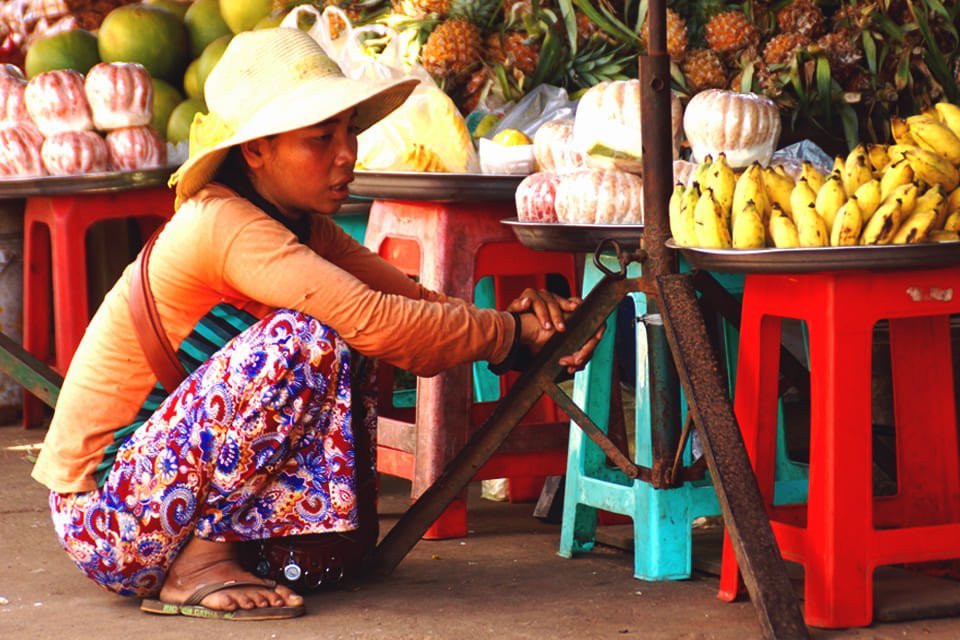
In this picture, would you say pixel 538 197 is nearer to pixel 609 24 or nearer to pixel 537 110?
pixel 537 110

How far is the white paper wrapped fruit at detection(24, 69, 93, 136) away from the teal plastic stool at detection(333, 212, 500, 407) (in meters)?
1.03

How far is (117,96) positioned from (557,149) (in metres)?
1.87

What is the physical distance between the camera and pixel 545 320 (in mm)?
3018

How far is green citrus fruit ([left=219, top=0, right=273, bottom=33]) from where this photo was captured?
544 centimetres

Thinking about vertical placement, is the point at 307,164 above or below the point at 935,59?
below

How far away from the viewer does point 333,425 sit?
296cm

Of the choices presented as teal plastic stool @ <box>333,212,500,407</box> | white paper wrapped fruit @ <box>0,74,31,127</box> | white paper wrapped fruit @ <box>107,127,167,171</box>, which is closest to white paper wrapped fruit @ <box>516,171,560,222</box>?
teal plastic stool @ <box>333,212,500,407</box>

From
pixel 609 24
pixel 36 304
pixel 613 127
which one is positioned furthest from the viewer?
pixel 36 304

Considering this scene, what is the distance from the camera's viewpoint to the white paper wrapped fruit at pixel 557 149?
3545mm

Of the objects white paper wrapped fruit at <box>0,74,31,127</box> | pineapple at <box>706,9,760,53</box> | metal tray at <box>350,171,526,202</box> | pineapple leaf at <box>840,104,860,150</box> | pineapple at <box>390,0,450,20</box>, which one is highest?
pineapple at <box>390,0,450,20</box>

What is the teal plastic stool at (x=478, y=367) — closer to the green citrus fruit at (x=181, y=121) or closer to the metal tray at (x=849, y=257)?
the green citrus fruit at (x=181, y=121)

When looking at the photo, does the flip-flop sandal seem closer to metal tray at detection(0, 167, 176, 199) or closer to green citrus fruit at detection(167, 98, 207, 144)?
metal tray at detection(0, 167, 176, 199)

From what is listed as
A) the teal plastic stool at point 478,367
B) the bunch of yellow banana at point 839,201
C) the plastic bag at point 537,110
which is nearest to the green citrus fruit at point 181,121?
the teal plastic stool at point 478,367

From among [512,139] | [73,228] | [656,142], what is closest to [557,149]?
[512,139]
